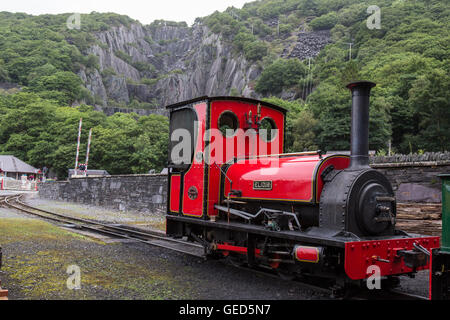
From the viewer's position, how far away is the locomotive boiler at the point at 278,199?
472 centimetres

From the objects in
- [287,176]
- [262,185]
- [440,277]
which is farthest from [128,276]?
[440,277]

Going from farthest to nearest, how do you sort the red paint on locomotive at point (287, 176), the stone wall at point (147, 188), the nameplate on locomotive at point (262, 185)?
the stone wall at point (147, 188) < the nameplate on locomotive at point (262, 185) < the red paint on locomotive at point (287, 176)

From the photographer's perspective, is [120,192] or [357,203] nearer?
[357,203]

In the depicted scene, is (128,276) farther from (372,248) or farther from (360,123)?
(360,123)

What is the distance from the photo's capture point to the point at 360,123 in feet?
16.3

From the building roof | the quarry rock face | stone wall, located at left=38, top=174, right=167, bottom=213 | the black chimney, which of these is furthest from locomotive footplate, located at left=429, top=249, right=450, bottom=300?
the quarry rock face

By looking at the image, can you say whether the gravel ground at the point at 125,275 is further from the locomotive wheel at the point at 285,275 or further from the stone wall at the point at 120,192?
the stone wall at the point at 120,192

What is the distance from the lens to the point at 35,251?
24.8 feet

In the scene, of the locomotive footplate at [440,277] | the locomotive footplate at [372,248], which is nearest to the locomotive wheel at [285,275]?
the locomotive footplate at [372,248]

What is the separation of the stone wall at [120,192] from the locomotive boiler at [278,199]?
28.4 ft

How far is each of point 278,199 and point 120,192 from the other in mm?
15050

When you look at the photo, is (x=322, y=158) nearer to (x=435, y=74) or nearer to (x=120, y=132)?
(x=435, y=74)

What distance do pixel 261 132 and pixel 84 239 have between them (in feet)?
17.7
